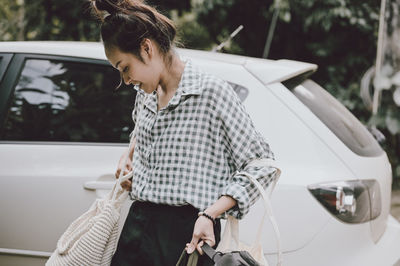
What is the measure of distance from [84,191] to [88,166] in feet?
0.42

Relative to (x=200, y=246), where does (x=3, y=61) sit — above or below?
above

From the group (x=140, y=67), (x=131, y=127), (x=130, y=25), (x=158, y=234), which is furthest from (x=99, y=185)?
(x=130, y=25)

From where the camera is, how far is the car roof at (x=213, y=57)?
99.0 inches

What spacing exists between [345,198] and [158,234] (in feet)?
3.26

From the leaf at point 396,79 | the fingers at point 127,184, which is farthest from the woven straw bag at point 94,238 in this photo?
the leaf at point 396,79

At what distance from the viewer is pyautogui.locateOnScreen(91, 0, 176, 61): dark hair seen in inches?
65.4

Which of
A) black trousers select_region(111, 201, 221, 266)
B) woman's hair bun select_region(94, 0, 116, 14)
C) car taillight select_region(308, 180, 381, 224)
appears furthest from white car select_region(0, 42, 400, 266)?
woman's hair bun select_region(94, 0, 116, 14)

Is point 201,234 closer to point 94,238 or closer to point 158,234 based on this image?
point 158,234

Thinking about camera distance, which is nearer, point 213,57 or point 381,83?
point 213,57

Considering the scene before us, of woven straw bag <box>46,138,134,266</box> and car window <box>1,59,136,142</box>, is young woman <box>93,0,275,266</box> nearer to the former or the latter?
woven straw bag <box>46,138,134,266</box>

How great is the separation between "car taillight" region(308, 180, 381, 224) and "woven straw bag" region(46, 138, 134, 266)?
0.92 metres

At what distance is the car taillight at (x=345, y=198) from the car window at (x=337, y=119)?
0.22 m

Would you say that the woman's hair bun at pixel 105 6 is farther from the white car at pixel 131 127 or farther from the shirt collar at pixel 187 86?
the white car at pixel 131 127

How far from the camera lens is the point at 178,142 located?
167 centimetres
